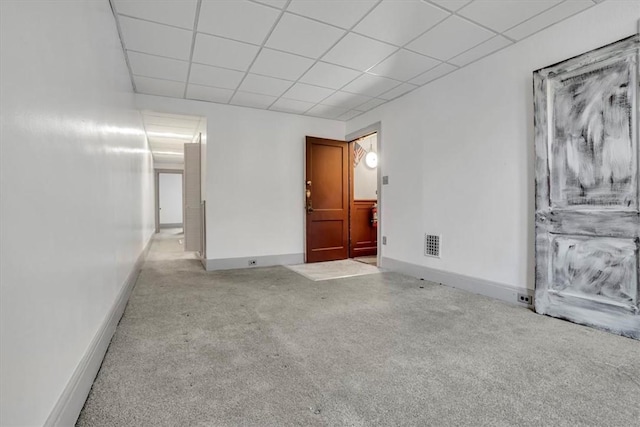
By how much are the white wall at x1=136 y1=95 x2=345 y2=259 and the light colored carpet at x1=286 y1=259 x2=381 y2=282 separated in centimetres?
51

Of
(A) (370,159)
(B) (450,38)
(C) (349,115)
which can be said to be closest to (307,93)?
(C) (349,115)

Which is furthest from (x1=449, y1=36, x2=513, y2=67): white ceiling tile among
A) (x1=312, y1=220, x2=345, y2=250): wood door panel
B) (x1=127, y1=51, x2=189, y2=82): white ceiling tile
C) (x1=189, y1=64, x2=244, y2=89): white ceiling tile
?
(x1=312, y1=220, x2=345, y2=250): wood door panel

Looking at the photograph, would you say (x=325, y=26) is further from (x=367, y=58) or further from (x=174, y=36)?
(x=174, y=36)

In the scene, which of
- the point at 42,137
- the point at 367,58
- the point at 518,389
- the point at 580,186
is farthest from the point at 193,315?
the point at 580,186

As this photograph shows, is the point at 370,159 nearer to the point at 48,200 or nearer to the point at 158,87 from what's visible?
the point at 158,87

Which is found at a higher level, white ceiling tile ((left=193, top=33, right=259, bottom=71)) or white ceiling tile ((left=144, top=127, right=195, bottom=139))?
white ceiling tile ((left=193, top=33, right=259, bottom=71))

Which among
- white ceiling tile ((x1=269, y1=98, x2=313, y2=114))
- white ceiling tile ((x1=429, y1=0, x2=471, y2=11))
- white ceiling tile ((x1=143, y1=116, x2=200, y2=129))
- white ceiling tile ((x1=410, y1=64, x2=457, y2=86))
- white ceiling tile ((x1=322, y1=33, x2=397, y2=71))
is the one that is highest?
white ceiling tile ((x1=269, y1=98, x2=313, y2=114))

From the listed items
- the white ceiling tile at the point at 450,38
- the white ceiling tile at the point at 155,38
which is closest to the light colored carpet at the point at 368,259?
the white ceiling tile at the point at 450,38

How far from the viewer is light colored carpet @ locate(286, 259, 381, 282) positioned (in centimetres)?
434

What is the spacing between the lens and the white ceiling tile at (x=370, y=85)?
3888 millimetres

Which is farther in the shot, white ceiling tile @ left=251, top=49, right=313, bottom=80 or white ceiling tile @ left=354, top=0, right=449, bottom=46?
white ceiling tile @ left=251, top=49, right=313, bottom=80

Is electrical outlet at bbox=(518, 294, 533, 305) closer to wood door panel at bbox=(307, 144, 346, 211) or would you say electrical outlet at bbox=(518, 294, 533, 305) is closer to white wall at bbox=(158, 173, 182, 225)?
wood door panel at bbox=(307, 144, 346, 211)

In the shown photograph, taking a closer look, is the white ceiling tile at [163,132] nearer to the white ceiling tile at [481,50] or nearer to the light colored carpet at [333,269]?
the light colored carpet at [333,269]

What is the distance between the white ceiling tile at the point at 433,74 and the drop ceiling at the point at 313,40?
0.5 inches
